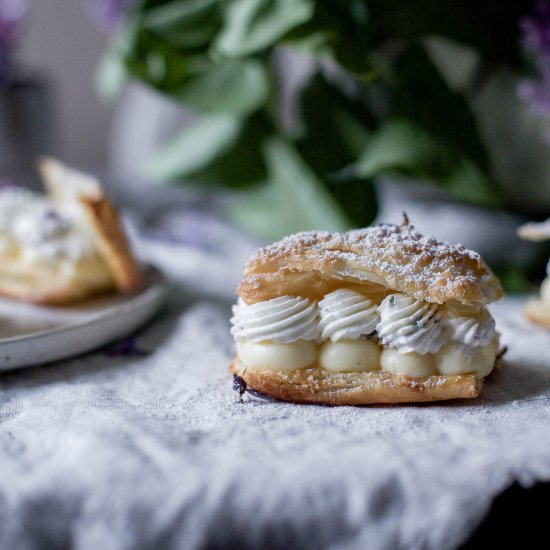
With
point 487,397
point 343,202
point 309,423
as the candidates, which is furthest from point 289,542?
point 343,202

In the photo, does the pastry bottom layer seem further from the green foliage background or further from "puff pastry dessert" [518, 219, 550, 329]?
the green foliage background

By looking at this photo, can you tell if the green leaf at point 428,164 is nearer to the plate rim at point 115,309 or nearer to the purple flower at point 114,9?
the plate rim at point 115,309

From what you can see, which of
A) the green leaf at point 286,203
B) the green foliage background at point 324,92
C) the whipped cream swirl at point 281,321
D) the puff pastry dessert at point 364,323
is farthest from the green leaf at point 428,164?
the whipped cream swirl at point 281,321

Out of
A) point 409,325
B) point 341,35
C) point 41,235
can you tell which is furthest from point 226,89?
point 409,325

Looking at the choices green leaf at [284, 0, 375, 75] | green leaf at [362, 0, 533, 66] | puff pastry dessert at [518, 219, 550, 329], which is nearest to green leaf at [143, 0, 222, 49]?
green leaf at [284, 0, 375, 75]

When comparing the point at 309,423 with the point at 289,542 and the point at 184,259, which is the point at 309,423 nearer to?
the point at 289,542

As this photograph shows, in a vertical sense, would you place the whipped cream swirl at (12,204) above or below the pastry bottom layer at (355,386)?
above

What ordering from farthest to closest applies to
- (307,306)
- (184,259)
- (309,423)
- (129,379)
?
(184,259) < (129,379) < (307,306) < (309,423)

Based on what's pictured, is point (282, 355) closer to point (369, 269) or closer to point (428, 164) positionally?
point (369, 269)
